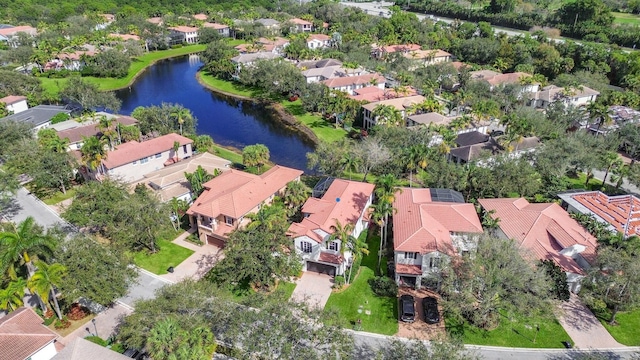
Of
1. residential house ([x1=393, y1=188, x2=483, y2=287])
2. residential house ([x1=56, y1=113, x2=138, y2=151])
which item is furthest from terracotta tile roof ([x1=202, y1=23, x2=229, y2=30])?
residential house ([x1=393, y1=188, x2=483, y2=287])

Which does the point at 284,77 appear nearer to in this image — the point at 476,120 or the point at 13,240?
the point at 476,120

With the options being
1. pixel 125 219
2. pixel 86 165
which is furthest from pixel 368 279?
pixel 86 165

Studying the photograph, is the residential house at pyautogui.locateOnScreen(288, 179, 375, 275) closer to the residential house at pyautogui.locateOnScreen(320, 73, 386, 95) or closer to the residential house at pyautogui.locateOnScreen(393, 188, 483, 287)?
the residential house at pyautogui.locateOnScreen(393, 188, 483, 287)

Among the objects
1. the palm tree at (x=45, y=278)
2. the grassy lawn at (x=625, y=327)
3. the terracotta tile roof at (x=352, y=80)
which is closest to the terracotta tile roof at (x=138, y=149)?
the palm tree at (x=45, y=278)

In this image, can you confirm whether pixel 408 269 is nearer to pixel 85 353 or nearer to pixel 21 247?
pixel 85 353

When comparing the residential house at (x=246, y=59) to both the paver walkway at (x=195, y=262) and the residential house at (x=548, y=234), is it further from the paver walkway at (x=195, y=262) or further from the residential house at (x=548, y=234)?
the residential house at (x=548, y=234)

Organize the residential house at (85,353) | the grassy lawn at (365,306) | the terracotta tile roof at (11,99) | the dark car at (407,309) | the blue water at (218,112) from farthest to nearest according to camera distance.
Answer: the terracotta tile roof at (11,99) < the blue water at (218,112) < the dark car at (407,309) < the grassy lawn at (365,306) < the residential house at (85,353)
